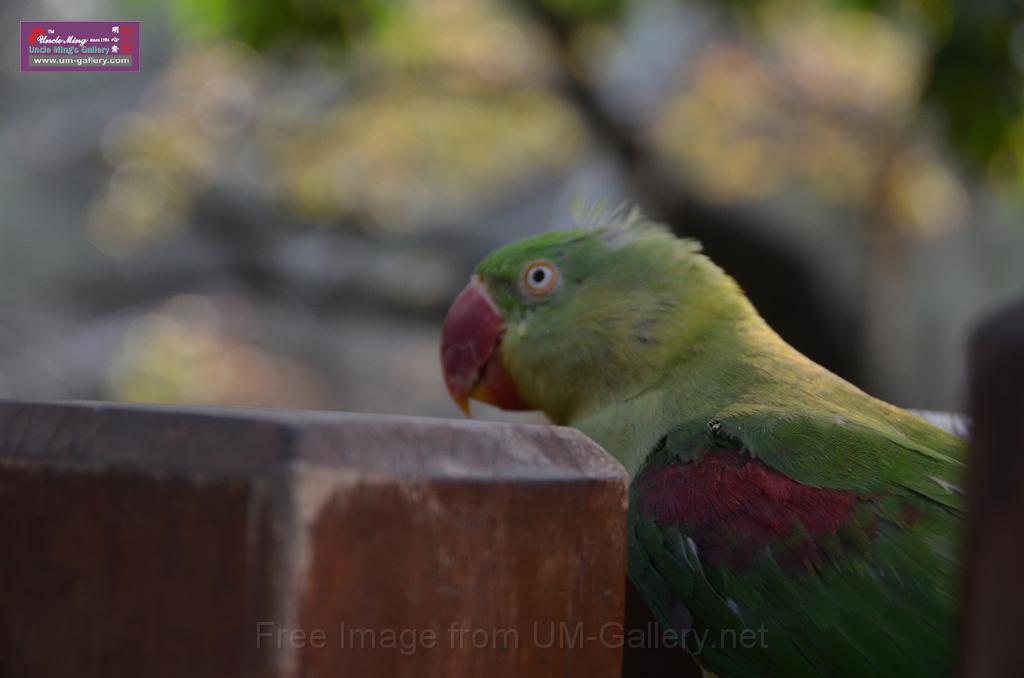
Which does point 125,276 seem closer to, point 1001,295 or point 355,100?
point 355,100

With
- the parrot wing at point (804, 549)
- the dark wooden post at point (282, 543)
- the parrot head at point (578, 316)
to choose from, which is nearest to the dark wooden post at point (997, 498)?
the dark wooden post at point (282, 543)

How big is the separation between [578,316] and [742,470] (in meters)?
0.66

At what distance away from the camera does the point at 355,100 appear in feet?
26.6

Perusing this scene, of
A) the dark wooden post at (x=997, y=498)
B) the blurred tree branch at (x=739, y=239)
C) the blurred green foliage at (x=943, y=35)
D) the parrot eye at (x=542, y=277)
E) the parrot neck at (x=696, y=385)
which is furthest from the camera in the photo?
the blurred tree branch at (x=739, y=239)

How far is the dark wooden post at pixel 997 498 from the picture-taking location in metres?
0.52

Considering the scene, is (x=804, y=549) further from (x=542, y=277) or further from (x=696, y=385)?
(x=542, y=277)

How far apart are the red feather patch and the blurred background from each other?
405 centimetres

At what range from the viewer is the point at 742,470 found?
1580 millimetres

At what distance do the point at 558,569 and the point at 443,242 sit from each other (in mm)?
7266

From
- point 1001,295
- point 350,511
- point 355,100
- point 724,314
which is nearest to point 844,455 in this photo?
point 724,314

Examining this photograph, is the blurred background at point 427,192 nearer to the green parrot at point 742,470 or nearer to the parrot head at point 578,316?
the parrot head at point 578,316

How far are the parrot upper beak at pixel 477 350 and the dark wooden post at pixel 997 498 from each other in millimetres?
1733

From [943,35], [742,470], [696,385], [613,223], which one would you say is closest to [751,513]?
[742,470]

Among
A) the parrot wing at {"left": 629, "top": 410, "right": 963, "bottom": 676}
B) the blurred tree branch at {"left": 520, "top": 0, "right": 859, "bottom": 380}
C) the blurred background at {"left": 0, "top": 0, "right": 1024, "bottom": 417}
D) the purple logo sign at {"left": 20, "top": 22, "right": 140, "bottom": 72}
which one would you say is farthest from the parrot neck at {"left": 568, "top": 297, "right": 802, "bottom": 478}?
the blurred tree branch at {"left": 520, "top": 0, "right": 859, "bottom": 380}
